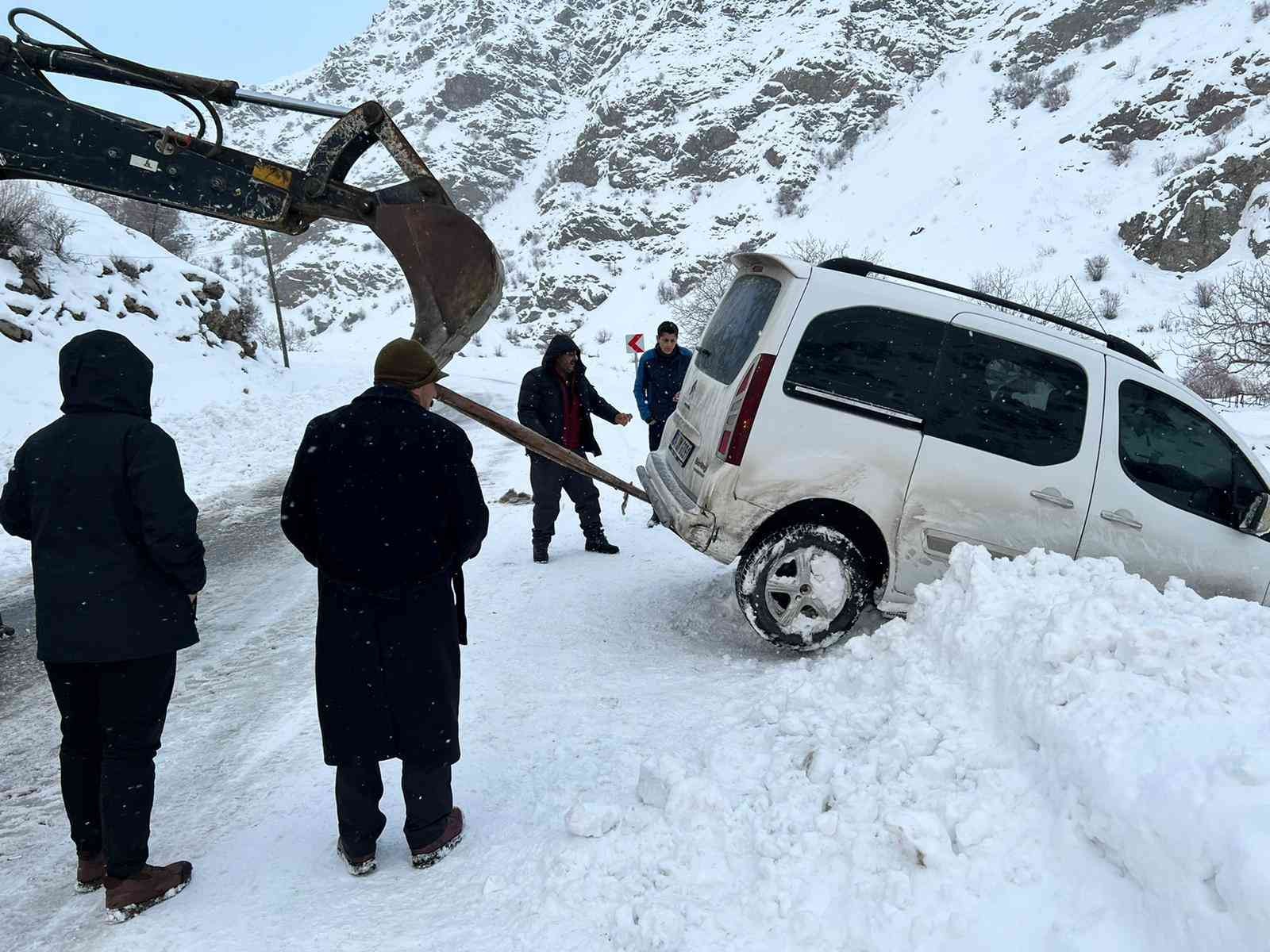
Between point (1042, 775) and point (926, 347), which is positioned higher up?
point (926, 347)

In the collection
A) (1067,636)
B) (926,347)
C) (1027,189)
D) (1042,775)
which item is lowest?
(1042,775)

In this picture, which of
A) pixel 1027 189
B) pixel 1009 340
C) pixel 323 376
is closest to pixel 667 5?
pixel 1027 189

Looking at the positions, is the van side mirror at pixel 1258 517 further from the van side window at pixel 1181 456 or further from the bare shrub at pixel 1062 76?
the bare shrub at pixel 1062 76

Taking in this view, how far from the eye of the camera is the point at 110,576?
265 centimetres

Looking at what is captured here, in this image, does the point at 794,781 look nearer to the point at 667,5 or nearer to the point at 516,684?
the point at 516,684

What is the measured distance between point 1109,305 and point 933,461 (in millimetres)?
25217

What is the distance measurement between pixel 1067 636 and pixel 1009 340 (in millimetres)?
2212

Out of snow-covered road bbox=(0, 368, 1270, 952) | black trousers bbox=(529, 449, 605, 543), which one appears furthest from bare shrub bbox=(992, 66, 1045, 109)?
snow-covered road bbox=(0, 368, 1270, 952)

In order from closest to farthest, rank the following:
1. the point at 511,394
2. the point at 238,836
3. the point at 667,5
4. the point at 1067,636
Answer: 1. the point at 1067,636
2. the point at 238,836
3. the point at 511,394
4. the point at 667,5

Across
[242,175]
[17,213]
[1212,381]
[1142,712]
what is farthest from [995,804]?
[17,213]

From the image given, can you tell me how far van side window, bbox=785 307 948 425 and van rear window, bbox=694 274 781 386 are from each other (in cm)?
34

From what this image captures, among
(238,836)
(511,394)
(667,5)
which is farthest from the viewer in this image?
(667,5)

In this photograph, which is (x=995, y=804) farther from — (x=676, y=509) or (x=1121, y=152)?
(x=1121, y=152)

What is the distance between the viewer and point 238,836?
3158mm
